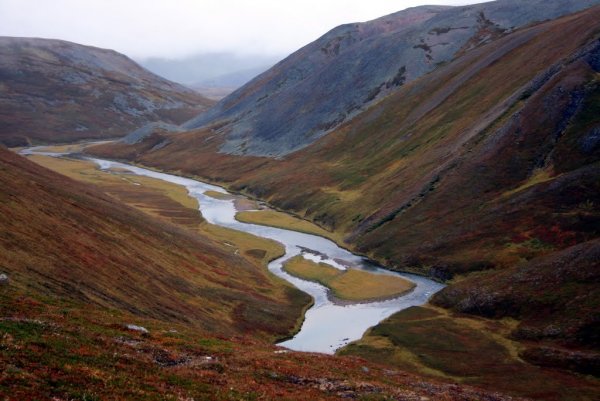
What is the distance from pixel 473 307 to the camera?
76.2 meters

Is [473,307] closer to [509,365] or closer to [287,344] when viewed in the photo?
[509,365]

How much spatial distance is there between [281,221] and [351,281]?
1955 inches

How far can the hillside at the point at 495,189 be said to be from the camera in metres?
68.6

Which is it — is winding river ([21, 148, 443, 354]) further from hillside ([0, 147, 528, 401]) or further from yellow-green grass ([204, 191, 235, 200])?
yellow-green grass ([204, 191, 235, 200])

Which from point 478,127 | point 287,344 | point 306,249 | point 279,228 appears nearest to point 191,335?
point 287,344

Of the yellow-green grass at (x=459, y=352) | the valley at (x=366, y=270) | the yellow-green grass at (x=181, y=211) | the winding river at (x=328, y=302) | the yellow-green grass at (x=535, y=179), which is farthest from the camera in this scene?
the yellow-green grass at (x=181, y=211)

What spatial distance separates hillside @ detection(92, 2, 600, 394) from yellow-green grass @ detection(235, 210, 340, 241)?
9.29 ft

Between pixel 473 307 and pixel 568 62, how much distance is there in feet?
236

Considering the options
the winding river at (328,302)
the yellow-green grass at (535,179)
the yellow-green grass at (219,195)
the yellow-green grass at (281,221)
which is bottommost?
the winding river at (328,302)

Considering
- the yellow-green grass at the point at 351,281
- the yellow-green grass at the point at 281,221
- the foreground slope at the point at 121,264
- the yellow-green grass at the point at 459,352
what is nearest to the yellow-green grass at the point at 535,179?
the yellow-green grass at the point at 351,281

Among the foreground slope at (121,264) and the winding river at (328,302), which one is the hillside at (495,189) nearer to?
the winding river at (328,302)

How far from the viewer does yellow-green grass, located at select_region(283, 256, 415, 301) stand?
87375mm

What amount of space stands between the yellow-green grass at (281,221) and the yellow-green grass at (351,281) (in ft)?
69.2

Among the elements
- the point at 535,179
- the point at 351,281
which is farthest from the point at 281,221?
the point at 535,179
